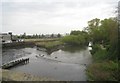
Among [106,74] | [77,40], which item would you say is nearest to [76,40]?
[77,40]

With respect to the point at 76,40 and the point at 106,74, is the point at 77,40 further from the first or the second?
the point at 106,74

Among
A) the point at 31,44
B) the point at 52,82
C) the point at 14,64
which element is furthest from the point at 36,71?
the point at 31,44

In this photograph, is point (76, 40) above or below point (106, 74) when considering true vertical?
above

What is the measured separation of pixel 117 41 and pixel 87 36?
108 feet

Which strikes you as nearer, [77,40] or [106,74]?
[106,74]

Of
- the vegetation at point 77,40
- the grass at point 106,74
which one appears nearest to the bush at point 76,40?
the vegetation at point 77,40

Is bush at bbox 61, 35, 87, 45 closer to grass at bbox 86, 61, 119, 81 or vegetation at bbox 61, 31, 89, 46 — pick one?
vegetation at bbox 61, 31, 89, 46

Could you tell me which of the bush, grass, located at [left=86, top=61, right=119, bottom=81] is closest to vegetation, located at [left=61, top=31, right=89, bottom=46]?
the bush

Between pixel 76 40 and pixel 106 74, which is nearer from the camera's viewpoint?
pixel 106 74

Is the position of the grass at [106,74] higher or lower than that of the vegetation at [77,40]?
lower

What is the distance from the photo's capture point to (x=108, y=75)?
47.0 feet

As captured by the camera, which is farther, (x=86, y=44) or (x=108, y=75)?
(x=86, y=44)

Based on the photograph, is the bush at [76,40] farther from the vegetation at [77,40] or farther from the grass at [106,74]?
the grass at [106,74]

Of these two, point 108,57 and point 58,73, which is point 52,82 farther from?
point 108,57
